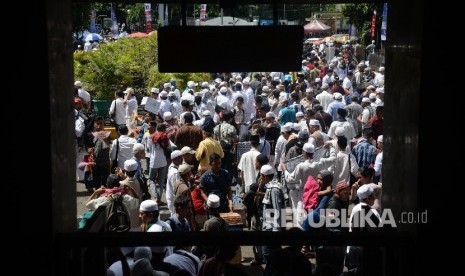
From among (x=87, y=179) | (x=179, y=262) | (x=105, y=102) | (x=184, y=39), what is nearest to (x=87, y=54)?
(x=105, y=102)

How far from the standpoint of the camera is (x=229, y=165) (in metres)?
13.8

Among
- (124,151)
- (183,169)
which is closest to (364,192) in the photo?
(183,169)

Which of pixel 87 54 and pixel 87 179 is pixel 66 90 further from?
pixel 87 54

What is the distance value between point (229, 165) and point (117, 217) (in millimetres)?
5241

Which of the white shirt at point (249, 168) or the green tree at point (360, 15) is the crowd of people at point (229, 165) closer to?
the white shirt at point (249, 168)

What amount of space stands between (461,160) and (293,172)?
27.6 feet

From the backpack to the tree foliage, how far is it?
581 inches

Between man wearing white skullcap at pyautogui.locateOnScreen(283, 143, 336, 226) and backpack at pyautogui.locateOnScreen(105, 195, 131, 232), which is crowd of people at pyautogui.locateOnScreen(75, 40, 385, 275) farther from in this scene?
backpack at pyautogui.locateOnScreen(105, 195, 131, 232)

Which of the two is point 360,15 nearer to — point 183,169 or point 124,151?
point 124,151

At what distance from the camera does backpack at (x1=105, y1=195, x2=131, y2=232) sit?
8.47 m

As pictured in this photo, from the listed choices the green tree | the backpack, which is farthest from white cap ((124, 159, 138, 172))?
the green tree

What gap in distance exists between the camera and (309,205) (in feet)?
33.9

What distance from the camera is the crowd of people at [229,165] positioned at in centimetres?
930

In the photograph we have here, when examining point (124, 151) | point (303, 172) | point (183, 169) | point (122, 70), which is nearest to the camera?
point (183, 169)
